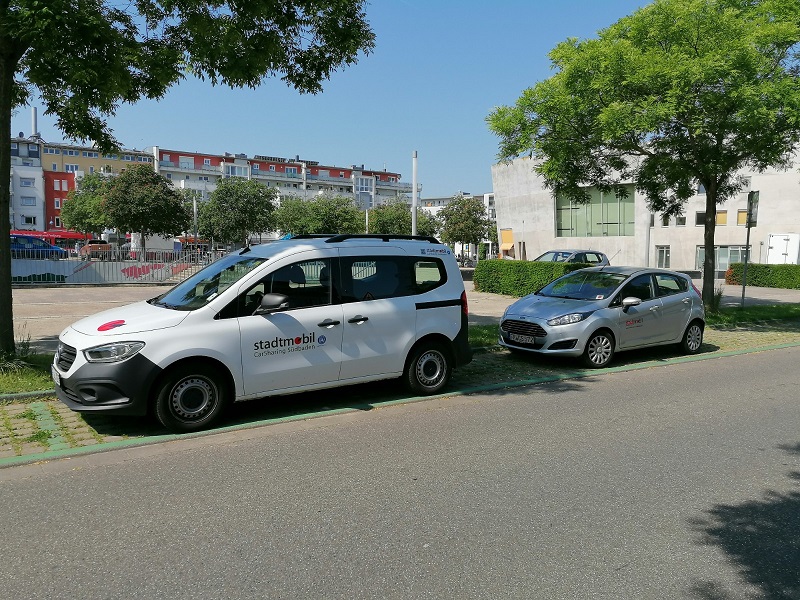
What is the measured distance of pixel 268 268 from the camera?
6.67m

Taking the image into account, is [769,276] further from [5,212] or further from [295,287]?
[5,212]

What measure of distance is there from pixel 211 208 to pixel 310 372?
48405mm

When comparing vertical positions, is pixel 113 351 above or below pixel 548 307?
below

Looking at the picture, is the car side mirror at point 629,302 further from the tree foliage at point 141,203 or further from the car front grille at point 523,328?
the tree foliage at point 141,203

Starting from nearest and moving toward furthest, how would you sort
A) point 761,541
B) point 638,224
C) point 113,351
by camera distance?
point 761,541 < point 113,351 < point 638,224

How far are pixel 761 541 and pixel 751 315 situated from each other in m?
14.3

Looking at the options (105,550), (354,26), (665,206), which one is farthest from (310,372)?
(665,206)

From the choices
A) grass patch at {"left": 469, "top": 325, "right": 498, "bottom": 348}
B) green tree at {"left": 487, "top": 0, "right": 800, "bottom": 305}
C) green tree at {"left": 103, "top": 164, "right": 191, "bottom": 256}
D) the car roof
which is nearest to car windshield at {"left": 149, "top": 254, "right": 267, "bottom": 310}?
the car roof

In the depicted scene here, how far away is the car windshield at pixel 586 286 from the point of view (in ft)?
34.2

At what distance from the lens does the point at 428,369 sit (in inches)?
307

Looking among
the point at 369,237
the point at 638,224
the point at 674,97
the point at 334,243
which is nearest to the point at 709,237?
the point at 674,97

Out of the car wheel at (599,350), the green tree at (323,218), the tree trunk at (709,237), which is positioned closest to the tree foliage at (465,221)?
the green tree at (323,218)

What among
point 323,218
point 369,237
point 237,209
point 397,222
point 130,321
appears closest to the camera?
point 130,321

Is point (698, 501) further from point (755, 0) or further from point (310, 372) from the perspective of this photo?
point (755, 0)
